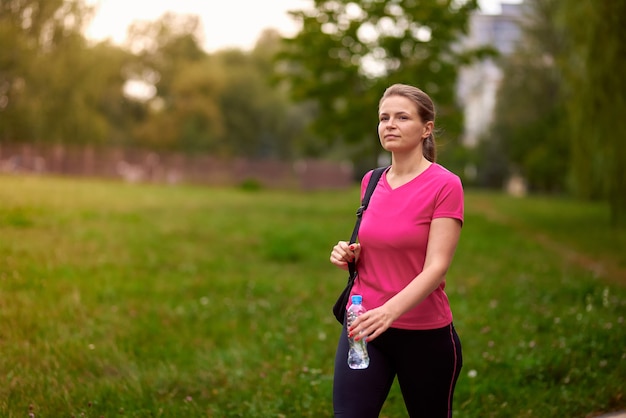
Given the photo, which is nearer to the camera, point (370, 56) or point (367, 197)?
point (367, 197)

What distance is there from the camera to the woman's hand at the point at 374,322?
3.04 metres

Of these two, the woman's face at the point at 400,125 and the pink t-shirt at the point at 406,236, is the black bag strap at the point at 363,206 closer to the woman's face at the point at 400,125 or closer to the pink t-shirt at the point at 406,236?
the pink t-shirt at the point at 406,236

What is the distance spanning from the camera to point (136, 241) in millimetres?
13945

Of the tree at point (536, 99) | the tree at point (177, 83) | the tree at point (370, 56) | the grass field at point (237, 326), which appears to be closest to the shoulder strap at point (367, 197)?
the grass field at point (237, 326)

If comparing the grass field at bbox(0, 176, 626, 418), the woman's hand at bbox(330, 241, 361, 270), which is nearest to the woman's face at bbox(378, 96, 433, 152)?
the woman's hand at bbox(330, 241, 361, 270)

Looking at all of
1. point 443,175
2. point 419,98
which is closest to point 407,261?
point 443,175

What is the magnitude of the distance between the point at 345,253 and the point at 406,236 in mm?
Answer: 283

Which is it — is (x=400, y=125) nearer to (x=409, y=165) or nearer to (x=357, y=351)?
(x=409, y=165)

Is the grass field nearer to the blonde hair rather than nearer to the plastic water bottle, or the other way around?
the plastic water bottle

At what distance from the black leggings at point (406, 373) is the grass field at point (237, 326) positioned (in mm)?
2010

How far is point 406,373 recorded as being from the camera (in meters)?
3.36

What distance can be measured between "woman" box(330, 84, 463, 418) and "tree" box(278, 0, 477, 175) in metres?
22.4

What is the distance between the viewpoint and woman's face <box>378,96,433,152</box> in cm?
333

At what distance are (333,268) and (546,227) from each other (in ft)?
40.9
